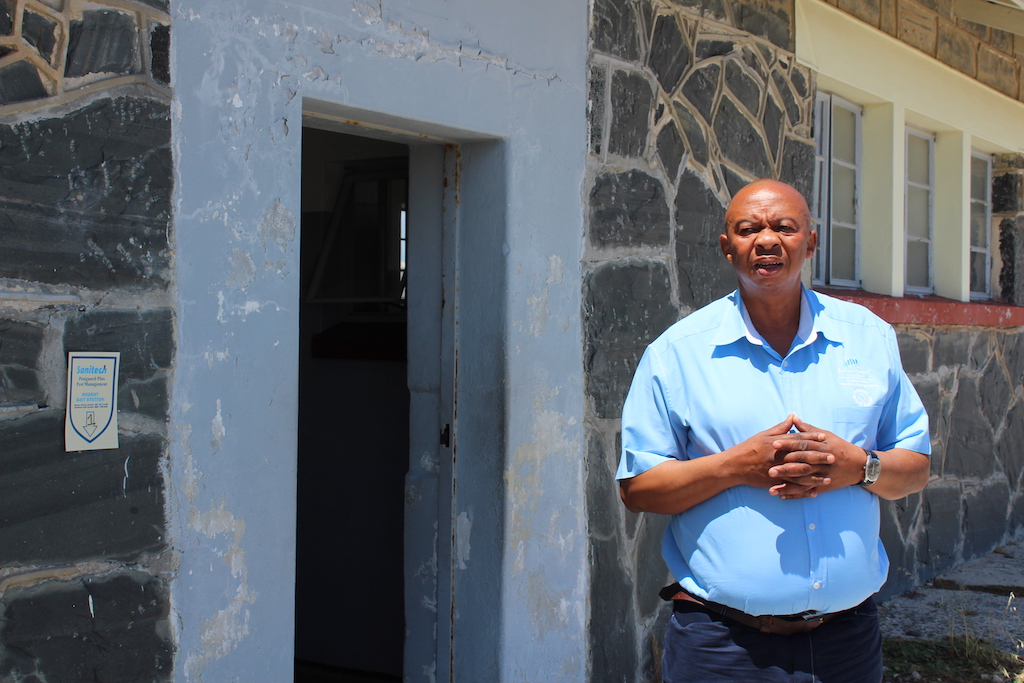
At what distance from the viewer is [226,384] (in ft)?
8.44

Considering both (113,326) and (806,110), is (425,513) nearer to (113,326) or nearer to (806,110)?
(113,326)

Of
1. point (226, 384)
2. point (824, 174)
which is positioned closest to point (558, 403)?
point (226, 384)

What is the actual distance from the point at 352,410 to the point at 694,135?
2.04m

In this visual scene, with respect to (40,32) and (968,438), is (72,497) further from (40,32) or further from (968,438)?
(968,438)

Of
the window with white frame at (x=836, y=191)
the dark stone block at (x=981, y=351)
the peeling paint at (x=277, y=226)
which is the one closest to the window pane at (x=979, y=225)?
the dark stone block at (x=981, y=351)

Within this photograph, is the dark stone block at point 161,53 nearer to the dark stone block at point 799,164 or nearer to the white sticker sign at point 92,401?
the white sticker sign at point 92,401

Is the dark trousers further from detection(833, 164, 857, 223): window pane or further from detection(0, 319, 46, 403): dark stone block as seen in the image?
detection(833, 164, 857, 223): window pane

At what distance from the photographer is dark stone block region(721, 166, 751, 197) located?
4.43 meters

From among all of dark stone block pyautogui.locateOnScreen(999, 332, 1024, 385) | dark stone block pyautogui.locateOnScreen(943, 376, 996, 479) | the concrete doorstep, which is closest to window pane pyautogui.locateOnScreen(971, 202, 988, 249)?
dark stone block pyautogui.locateOnScreen(999, 332, 1024, 385)

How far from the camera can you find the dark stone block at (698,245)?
4164 mm

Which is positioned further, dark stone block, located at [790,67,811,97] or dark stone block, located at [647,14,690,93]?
dark stone block, located at [790,67,811,97]

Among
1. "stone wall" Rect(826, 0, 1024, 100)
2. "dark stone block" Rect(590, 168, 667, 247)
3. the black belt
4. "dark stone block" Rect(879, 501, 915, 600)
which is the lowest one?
"dark stone block" Rect(879, 501, 915, 600)

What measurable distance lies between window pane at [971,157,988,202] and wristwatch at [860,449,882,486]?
6.04 metres

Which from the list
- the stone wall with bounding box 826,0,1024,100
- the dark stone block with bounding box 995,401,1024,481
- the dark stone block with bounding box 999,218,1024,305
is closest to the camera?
the stone wall with bounding box 826,0,1024,100
